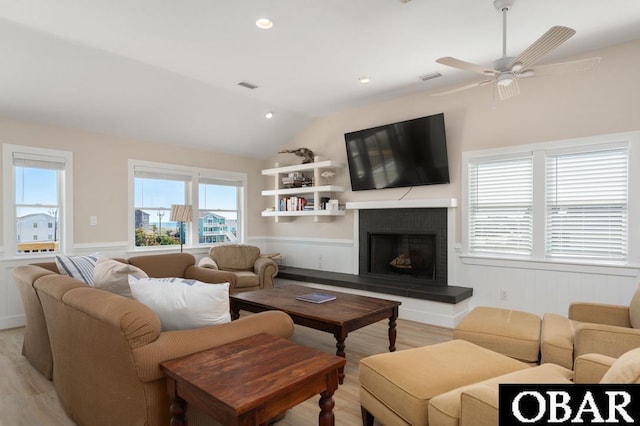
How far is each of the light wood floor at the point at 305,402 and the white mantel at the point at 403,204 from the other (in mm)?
1449

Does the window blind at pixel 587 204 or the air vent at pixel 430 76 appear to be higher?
the air vent at pixel 430 76

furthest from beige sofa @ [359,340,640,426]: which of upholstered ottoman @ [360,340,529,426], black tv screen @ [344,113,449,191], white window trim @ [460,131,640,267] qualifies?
black tv screen @ [344,113,449,191]

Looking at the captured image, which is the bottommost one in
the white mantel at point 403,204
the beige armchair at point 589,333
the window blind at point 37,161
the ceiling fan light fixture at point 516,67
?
the beige armchair at point 589,333

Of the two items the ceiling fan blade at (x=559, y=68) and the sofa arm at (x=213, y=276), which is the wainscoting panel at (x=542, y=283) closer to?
the ceiling fan blade at (x=559, y=68)

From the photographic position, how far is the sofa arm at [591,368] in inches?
58.0

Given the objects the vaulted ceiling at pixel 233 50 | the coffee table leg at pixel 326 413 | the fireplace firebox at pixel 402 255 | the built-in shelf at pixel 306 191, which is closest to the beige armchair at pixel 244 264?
the built-in shelf at pixel 306 191

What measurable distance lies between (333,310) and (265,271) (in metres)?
2.34

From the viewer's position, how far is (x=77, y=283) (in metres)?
2.20

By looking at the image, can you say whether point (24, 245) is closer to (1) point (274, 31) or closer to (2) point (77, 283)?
(2) point (77, 283)

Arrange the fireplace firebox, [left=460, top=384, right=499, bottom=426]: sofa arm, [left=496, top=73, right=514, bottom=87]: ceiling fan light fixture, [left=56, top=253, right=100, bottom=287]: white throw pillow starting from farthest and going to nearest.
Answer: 1. the fireplace firebox
2. [left=56, top=253, right=100, bottom=287]: white throw pillow
3. [left=496, top=73, right=514, bottom=87]: ceiling fan light fixture
4. [left=460, top=384, right=499, bottom=426]: sofa arm

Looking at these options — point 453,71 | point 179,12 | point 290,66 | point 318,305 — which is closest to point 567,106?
point 453,71

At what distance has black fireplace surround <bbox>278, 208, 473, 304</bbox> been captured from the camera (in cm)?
439

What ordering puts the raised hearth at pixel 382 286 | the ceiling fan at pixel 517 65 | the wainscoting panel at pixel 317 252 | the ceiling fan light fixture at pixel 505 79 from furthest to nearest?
1. the wainscoting panel at pixel 317 252
2. the raised hearth at pixel 382 286
3. the ceiling fan light fixture at pixel 505 79
4. the ceiling fan at pixel 517 65

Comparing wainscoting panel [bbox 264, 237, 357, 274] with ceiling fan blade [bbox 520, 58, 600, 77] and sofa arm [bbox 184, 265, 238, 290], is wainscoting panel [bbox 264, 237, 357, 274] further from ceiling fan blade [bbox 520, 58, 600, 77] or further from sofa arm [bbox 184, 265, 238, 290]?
ceiling fan blade [bbox 520, 58, 600, 77]
